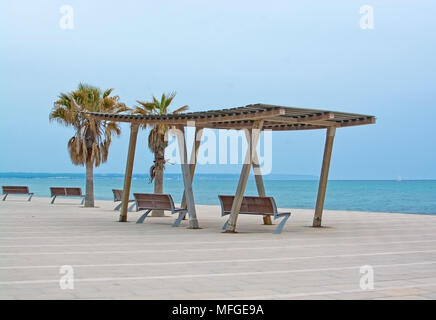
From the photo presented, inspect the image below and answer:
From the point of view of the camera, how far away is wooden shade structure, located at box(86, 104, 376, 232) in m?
14.0

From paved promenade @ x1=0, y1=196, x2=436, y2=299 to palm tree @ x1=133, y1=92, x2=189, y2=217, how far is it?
4.79 metres

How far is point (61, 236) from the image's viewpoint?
12992mm

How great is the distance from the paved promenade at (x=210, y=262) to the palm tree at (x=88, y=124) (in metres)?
9.60

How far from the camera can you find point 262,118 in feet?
45.6

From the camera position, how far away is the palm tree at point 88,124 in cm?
2494

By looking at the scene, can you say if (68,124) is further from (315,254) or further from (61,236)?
(315,254)

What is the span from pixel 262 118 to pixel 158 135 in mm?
7438

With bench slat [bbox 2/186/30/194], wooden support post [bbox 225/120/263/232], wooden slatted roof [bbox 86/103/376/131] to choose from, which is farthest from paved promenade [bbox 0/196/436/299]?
bench slat [bbox 2/186/30/194]

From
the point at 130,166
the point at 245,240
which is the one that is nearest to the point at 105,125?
the point at 130,166

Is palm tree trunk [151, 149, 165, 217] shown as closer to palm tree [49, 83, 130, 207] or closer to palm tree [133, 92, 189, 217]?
palm tree [133, 92, 189, 217]

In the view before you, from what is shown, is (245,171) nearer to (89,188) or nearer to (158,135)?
(158,135)

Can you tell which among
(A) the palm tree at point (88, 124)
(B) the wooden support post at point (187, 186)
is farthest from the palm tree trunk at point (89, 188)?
(B) the wooden support post at point (187, 186)

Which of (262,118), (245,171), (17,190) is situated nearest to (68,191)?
(17,190)

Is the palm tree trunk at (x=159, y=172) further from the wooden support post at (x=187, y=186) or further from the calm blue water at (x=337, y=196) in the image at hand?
the calm blue water at (x=337, y=196)
